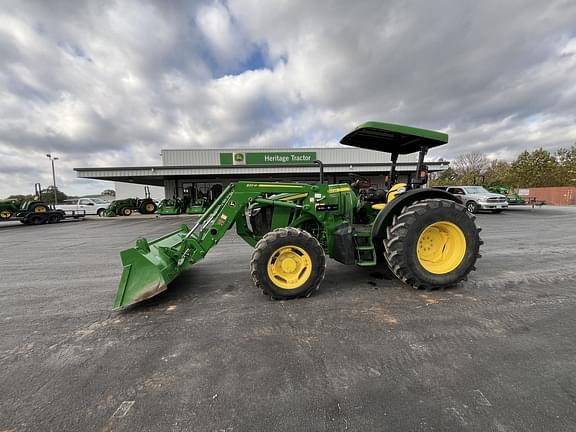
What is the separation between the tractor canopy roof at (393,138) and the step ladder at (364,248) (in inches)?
60.3

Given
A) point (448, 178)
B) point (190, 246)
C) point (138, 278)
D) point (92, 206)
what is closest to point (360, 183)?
point (190, 246)

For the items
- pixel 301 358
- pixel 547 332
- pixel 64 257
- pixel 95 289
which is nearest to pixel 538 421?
pixel 547 332

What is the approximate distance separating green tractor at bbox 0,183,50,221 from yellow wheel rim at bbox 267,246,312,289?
A: 2007cm

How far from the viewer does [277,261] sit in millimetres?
3316

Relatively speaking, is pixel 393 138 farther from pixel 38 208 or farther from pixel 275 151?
pixel 38 208

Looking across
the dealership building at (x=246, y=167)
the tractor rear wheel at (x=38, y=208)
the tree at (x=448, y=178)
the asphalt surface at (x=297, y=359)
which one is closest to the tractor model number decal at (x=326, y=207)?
the asphalt surface at (x=297, y=359)

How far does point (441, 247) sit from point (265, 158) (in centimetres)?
2116

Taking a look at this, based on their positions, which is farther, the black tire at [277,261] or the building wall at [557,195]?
the building wall at [557,195]

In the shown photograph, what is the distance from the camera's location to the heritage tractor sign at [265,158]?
23.4 metres

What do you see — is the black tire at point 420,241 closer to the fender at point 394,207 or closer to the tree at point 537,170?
the fender at point 394,207

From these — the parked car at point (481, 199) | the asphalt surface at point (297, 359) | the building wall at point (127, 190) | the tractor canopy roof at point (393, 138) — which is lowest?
the asphalt surface at point (297, 359)

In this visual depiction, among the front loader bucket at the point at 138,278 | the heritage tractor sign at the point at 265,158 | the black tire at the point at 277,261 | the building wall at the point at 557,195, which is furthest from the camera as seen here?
the building wall at the point at 557,195

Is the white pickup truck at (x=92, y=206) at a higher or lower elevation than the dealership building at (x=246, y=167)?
lower

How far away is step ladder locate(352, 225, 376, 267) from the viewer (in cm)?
365
